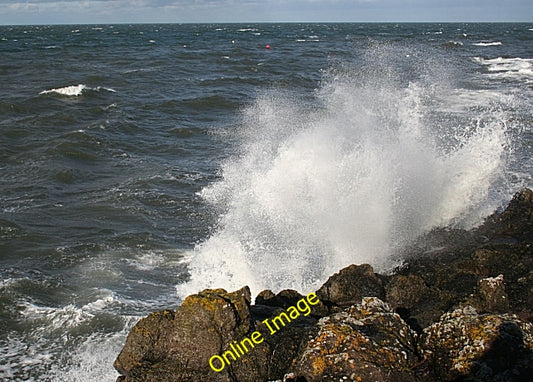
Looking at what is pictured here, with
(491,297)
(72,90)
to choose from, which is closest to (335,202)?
(491,297)

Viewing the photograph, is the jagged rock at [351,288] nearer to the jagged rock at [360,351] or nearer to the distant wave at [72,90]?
the jagged rock at [360,351]

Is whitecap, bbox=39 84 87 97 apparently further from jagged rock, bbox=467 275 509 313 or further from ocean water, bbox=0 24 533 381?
jagged rock, bbox=467 275 509 313

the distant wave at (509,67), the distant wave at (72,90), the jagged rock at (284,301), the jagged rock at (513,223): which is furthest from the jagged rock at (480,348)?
the distant wave at (509,67)

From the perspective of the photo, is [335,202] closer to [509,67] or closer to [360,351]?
[360,351]

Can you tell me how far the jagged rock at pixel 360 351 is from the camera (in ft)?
14.1

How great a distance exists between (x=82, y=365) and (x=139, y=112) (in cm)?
1659

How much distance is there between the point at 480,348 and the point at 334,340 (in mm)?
1196

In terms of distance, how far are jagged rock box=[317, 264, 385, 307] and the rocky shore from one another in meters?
0.40

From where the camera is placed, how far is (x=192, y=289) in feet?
27.8

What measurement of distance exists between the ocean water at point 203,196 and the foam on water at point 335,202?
0.12ft

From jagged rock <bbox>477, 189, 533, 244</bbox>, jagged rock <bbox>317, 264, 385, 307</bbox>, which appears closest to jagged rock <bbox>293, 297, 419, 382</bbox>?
jagged rock <bbox>317, 264, 385, 307</bbox>

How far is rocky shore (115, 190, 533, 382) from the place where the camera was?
4.38 metres

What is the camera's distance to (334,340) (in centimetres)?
458

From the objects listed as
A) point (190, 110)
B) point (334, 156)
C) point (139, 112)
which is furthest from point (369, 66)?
point (334, 156)
